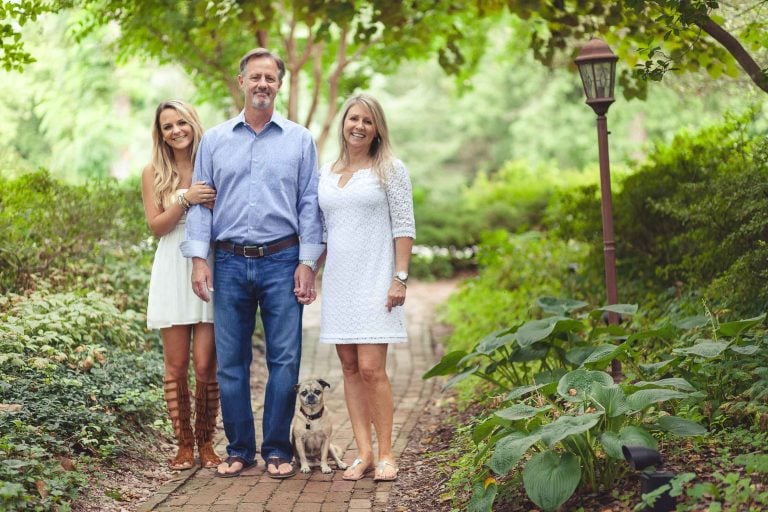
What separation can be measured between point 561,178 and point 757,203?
40.0 ft

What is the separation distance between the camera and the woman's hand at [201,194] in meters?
4.79

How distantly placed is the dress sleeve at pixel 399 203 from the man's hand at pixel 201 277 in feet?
3.27

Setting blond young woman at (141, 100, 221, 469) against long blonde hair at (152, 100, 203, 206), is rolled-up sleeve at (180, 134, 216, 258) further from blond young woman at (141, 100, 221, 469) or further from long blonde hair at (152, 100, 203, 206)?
long blonde hair at (152, 100, 203, 206)

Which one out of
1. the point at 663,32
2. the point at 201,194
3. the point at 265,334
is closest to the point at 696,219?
the point at 663,32

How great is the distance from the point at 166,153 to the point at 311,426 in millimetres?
1710

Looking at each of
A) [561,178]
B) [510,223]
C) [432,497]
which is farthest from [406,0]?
[561,178]

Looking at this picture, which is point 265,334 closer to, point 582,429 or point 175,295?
point 175,295

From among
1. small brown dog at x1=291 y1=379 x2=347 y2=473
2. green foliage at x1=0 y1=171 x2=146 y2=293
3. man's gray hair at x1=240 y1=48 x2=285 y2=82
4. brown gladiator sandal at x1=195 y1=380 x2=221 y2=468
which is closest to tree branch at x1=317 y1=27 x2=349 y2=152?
green foliage at x1=0 y1=171 x2=146 y2=293

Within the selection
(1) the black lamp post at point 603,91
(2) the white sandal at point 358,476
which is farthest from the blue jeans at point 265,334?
(1) the black lamp post at point 603,91

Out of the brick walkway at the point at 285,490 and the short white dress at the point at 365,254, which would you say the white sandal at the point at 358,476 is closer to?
the brick walkway at the point at 285,490

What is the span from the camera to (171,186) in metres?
5.02

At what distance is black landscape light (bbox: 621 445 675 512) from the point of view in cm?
339

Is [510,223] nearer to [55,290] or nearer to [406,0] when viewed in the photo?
[406,0]

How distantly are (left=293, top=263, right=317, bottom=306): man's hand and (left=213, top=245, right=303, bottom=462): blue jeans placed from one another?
0.04m
